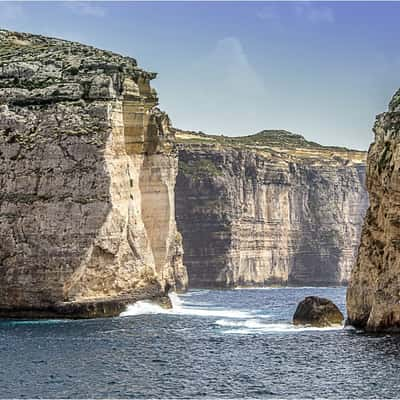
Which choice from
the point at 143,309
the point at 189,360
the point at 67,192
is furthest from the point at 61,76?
the point at 189,360

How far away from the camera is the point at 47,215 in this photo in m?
72.8

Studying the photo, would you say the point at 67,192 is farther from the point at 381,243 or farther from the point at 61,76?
the point at 381,243

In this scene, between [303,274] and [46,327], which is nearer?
[46,327]

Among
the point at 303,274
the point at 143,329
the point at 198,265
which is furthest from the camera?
the point at 303,274

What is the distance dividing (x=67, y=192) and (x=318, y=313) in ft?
64.6

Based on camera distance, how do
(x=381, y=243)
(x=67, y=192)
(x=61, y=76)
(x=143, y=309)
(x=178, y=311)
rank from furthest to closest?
(x=178, y=311) → (x=143, y=309) → (x=61, y=76) → (x=67, y=192) → (x=381, y=243)

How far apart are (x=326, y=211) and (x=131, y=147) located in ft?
314

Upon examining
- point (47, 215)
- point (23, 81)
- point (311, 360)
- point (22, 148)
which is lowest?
point (311, 360)

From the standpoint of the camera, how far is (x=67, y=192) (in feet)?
239

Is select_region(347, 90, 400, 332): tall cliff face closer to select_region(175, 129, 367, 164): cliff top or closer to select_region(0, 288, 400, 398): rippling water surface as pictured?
select_region(0, 288, 400, 398): rippling water surface

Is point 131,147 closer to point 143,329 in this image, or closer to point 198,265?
point 143,329

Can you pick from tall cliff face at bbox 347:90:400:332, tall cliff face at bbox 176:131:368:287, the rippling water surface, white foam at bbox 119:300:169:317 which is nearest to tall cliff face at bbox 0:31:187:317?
white foam at bbox 119:300:169:317

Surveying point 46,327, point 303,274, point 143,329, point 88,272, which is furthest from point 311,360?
point 303,274

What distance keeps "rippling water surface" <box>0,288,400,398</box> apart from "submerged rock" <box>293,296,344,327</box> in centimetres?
110
